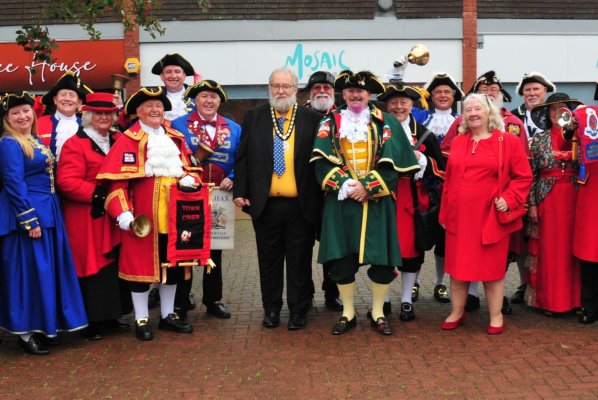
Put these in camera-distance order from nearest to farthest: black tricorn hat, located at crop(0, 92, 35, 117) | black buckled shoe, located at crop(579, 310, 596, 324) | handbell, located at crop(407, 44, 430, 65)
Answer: black tricorn hat, located at crop(0, 92, 35, 117)
black buckled shoe, located at crop(579, 310, 596, 324)
handbell, located at crop(407, 44, 430, 65)

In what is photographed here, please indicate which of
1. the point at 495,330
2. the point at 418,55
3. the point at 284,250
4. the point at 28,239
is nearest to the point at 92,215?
the point at 28,239

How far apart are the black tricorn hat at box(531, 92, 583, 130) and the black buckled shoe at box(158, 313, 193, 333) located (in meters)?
3.56

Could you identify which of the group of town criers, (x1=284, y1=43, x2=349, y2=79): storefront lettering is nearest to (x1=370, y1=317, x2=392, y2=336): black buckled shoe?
the group of town criers

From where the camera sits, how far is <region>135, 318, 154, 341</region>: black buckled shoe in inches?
236

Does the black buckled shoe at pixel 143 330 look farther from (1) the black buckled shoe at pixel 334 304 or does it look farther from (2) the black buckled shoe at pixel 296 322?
(1) the black buckled shoe at pixel 334 304

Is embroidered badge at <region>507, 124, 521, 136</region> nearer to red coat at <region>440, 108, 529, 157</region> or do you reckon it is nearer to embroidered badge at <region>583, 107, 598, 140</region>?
red coat at <region>440, 108, 529, 157</region>

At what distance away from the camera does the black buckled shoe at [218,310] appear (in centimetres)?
671

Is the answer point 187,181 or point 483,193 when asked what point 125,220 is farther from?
point 483,193

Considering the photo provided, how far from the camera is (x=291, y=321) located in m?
6.28

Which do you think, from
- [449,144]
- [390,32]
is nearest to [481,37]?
[390,32]

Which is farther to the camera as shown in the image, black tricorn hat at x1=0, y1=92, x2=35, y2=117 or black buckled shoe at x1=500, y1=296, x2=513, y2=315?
black buckled shoe at x1=500, y1=296, x2=513, y2=315

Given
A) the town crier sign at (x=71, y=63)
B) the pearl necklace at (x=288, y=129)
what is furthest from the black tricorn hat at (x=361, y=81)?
the town crier sign at (x=71, y=63)

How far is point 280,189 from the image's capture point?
619 cm

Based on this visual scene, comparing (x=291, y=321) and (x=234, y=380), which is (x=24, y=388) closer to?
(x=234, y=380)
